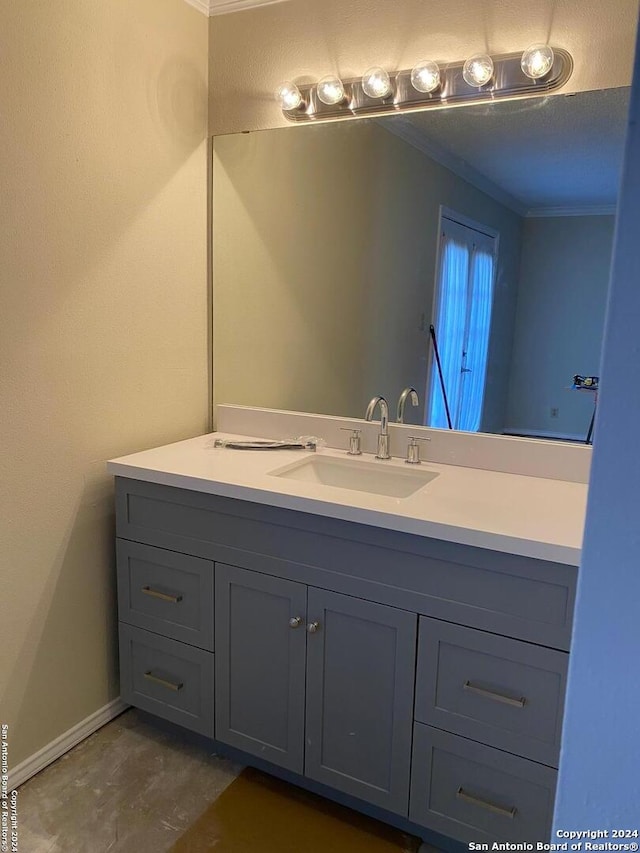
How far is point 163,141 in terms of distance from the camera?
6.66ft

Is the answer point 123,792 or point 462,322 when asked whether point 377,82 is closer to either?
point 462,322

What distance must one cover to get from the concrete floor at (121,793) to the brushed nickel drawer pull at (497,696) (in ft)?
2.68

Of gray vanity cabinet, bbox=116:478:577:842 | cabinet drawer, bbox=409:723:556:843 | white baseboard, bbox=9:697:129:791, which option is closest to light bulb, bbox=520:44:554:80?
gray vanity cabinet, bbox=116:478:577:842

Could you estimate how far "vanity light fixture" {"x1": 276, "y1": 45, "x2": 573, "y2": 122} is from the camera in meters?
1.67

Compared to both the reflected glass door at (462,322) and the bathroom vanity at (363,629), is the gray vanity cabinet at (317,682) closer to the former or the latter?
the bathroom vanity at (363,629)

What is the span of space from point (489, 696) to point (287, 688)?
546mm

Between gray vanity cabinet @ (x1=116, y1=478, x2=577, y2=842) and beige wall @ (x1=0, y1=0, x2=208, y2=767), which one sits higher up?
beige wall @ (x1=0, y1=0, x2=208, y2=767)

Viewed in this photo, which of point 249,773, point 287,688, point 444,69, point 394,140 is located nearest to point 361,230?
point 394,140

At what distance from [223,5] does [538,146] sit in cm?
117

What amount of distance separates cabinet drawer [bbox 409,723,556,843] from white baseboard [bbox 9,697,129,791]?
1.03 metres

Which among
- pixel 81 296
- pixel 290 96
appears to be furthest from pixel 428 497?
pixel 290 96

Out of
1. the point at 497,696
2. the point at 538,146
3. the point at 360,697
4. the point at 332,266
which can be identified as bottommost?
the point at 360,697

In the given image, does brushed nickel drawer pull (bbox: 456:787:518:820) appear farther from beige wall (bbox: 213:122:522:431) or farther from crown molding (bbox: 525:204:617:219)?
crown molding (bbox: 525:204:617:219)

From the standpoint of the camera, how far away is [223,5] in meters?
2.11
